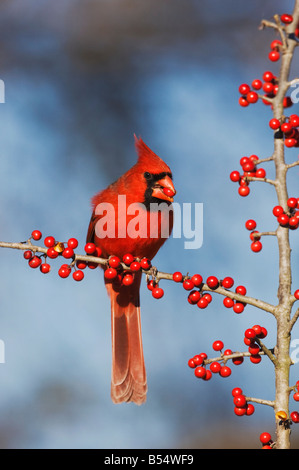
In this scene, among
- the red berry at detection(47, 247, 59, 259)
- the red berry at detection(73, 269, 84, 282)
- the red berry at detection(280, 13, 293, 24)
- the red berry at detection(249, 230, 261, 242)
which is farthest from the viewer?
the red berry at detection(73, 269, 84, 282)

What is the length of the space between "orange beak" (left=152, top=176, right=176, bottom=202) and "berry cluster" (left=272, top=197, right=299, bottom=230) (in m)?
1.43

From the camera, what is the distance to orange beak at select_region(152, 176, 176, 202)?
9.52ft

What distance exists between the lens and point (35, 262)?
1839mm

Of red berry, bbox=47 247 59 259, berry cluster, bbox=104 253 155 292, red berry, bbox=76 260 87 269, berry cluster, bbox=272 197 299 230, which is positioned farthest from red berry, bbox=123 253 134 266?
berry cluster, bbox=272 197 299 230

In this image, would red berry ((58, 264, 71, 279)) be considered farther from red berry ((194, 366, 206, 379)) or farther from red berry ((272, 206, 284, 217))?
→ red berry ((272, 206, 284, 217))

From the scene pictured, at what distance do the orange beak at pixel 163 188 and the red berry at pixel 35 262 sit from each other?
112 centimetres

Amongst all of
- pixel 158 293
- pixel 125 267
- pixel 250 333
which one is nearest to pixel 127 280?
pixel 125 267

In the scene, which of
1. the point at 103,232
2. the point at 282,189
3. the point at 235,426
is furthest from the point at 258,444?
the point at 282,189

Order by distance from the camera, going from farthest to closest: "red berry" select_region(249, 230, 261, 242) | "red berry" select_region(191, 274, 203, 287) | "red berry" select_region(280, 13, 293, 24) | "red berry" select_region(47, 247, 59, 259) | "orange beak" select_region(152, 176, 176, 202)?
1. "orange beak" select_region(152, 176, 176, 202)
2. "red berry" select_region(47, 247, 59, 259)
3. "red berry" select_region(191, 274, 203, 287)
4. "red berry" select_region(249, 230, 261, 242)
5. "red berry" select_region(280, 13, 293, 24)

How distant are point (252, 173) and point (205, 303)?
420 millimetres

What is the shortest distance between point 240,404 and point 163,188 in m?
1.59

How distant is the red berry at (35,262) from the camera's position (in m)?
1.83
